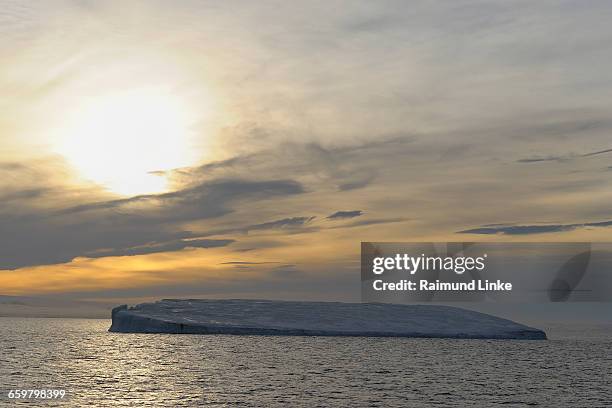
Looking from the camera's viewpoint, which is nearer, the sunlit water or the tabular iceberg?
the sunlit water

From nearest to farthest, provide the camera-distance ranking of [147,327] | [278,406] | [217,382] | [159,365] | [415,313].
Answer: [278,406] < [217,382] < [159,365] < [147,327] < [415,313]

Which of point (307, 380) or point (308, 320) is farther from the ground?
point (308, 320)

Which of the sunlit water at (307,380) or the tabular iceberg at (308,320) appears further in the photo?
the tabular iceberg at (308,320)

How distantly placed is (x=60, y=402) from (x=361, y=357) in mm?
53010

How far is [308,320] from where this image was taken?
396 feet

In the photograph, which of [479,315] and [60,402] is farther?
[479,315]

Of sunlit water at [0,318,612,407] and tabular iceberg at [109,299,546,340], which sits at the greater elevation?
tabular iceberg at [109,299,546,340]

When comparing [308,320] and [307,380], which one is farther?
[308,320]

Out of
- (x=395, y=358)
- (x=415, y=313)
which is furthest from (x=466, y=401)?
(x=415, y=313)

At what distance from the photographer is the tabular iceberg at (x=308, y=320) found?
112125 mm

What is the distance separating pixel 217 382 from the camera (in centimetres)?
5884

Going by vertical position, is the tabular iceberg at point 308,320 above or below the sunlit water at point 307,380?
above

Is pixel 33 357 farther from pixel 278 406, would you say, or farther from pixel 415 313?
pixel 415 313

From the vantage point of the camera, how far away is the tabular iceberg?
11212 cm
